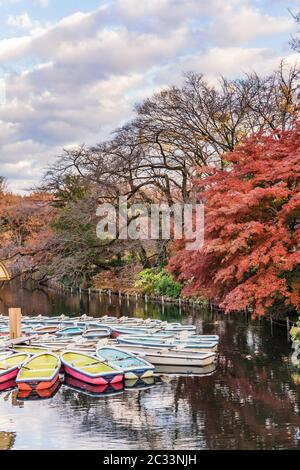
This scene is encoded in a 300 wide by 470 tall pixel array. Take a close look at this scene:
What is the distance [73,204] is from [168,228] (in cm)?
685

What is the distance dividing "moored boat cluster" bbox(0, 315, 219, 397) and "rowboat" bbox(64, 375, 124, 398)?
2cm

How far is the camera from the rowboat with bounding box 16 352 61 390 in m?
11.2

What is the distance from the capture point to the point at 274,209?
14125 millimetres

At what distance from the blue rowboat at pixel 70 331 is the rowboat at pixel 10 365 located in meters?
3.95

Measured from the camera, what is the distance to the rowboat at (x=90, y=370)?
11.6 metres

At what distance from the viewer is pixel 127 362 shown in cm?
1253

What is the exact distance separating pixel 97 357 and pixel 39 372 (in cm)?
153

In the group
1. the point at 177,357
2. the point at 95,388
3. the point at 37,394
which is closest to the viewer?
the point at 37,394

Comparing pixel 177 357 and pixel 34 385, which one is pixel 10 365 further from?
pixel 177 357

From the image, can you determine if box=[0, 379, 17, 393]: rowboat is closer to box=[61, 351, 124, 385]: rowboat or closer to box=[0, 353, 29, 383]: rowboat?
box=[0, 353, 29, 383]: rowboat

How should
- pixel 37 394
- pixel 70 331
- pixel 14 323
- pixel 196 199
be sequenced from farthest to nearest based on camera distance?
1. pixel 196 199
2. pixel 70 331
3. pixel 14 323
4. pixel 37 394

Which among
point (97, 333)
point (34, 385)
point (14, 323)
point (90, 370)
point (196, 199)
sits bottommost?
point (34, 385)

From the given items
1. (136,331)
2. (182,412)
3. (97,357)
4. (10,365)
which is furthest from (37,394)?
(136,331)

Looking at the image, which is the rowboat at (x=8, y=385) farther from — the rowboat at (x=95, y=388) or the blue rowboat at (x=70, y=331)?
the blue rowboat at (x=70, y=331)
